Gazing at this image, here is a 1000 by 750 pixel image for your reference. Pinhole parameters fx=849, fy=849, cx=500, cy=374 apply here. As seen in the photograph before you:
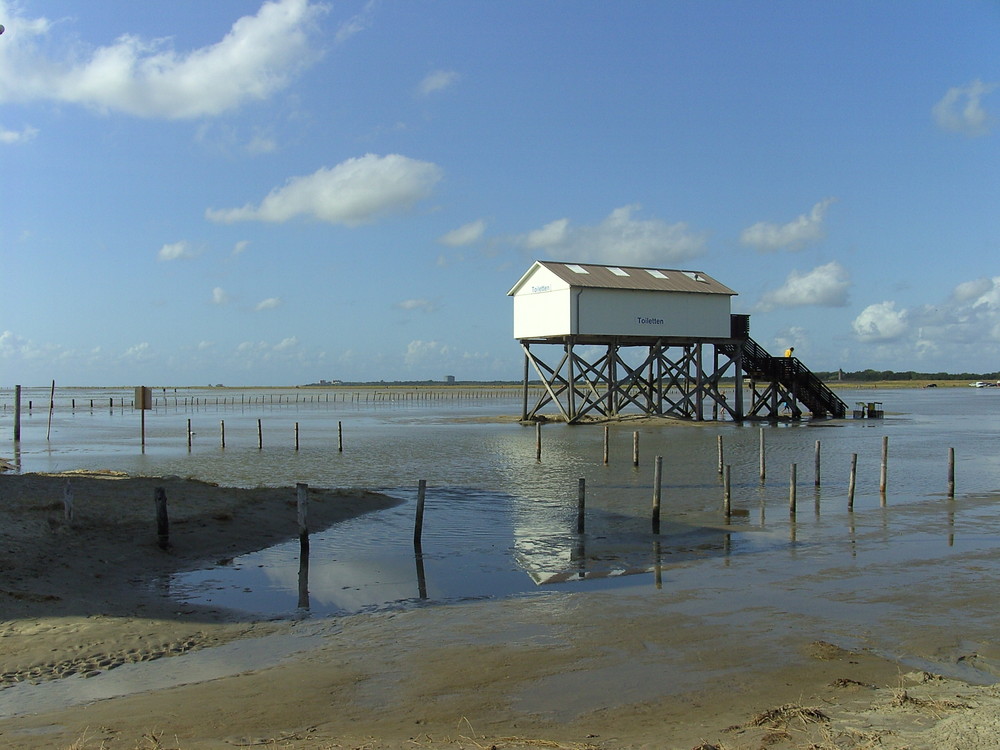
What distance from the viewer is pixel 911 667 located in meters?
9.24

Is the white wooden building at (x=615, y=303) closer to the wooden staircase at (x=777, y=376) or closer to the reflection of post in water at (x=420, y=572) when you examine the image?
the wooden staircase at (x=777, y=376)

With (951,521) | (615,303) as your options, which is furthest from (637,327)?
(951,521)

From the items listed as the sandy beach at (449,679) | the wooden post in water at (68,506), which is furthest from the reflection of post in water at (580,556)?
the wooden post in water at (68,506)

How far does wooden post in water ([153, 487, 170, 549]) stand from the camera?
14945 mm

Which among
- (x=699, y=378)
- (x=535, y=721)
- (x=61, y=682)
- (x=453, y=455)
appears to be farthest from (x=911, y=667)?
(x=699, y=378)

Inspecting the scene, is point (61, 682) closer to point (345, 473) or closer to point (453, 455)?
point (345, 473)

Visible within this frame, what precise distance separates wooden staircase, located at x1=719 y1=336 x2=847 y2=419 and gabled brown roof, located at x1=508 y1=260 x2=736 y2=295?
428 centimetres

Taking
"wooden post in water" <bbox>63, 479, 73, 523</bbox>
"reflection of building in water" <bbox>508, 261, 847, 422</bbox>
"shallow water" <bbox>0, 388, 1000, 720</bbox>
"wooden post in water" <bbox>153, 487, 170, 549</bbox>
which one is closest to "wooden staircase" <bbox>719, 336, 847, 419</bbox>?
"reflection of building in water" <bbox>508, 261, 847, 422</bbox>

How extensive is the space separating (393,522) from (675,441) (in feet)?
72.5

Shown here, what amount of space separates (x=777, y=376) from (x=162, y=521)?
44.4m

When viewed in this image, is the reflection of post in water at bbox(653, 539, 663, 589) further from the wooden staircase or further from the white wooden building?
the wooden staircase

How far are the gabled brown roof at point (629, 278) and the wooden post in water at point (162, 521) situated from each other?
3117cm

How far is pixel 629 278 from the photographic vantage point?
47.3 m

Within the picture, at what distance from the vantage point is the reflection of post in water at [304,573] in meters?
12.3
